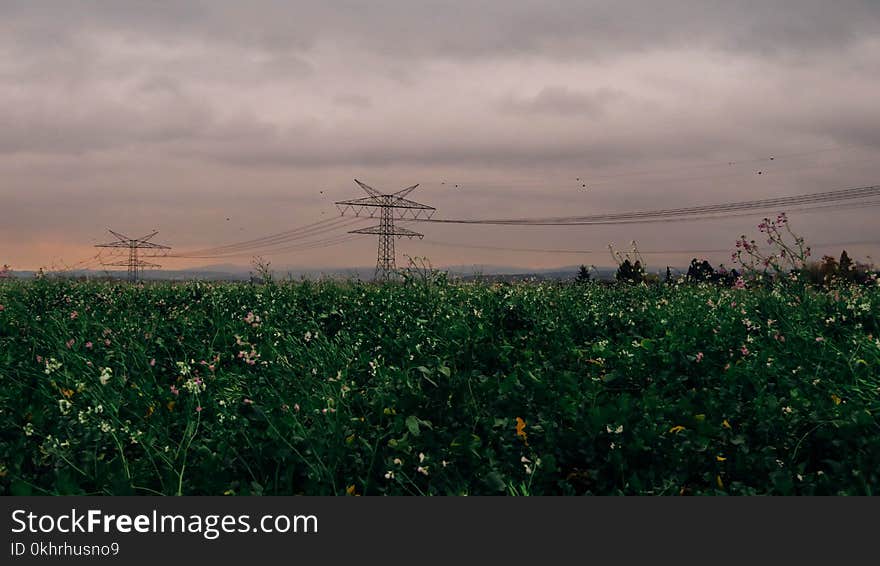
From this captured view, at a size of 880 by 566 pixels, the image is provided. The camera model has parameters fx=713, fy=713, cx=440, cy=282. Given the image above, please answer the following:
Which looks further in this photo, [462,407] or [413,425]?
[462,407]

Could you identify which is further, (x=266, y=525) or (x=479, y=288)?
(x=479, y=288)

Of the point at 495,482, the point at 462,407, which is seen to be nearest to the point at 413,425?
the point at 462,407

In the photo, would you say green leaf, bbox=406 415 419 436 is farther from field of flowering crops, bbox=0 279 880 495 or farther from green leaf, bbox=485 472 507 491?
green leaf, bbox=485 472 507 491

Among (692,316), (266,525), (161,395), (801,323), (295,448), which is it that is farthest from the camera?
(692,316)

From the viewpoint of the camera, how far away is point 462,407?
4531 mm

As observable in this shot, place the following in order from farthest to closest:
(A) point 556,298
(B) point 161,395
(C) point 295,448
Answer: (A) point 556,298, (B) point 161,395, (C) point 295,448

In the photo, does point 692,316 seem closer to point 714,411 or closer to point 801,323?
point 801,323

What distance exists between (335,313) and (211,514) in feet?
17.8

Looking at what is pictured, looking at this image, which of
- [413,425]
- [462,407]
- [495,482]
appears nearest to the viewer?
[495,482]

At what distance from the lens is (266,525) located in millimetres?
3211

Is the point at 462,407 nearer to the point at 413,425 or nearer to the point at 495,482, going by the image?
the point at 413,425

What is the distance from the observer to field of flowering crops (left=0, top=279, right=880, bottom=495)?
3891 mm

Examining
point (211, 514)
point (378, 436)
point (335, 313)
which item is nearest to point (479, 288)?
point (335, 313)

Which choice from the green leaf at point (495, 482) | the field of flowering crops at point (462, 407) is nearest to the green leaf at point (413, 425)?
the field of flowering crops at point (462, 407)
